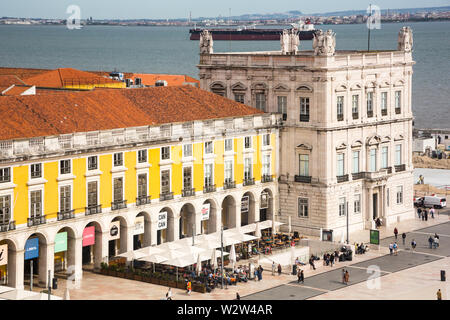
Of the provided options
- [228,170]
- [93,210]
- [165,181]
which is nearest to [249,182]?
[228,170]

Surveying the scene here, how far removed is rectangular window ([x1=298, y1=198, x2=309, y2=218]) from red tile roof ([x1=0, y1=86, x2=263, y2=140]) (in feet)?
25.3

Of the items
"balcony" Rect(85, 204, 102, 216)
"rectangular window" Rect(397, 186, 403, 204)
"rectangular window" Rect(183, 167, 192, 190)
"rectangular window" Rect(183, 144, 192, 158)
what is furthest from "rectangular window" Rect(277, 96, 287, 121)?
"balcony" Rect(85, 204, 102, 216)

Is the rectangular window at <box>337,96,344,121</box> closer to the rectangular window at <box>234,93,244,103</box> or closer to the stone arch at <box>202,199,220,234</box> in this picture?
the rectangular window at <box>234,93,244,103</box>

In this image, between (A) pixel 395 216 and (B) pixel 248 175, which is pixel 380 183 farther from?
(B) pixel 248 175

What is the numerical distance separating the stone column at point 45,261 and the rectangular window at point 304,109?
1013 inches

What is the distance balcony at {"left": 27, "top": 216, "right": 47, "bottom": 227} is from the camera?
5391 centimetres

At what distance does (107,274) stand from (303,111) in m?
23.0

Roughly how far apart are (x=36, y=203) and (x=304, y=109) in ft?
87.1

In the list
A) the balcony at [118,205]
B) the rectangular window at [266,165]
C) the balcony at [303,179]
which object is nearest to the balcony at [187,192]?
the balcony at [118,205]

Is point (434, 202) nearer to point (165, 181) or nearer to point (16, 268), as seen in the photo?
point (165, 181)

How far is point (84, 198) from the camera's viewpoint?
57.8m

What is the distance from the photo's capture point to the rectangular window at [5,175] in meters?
52.2

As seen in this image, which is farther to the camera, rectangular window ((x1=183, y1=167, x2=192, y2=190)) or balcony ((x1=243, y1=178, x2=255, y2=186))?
balcony ((x1=243, y1=178, x2=255, y2=186))

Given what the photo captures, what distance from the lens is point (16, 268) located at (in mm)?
53250
